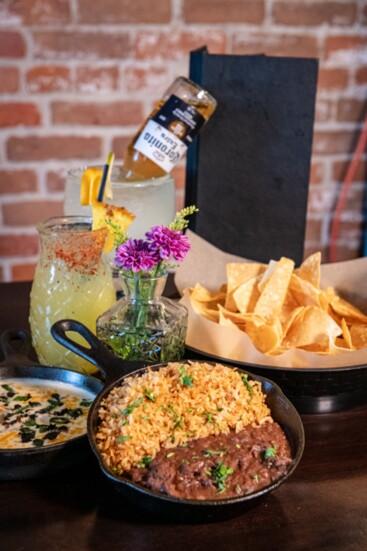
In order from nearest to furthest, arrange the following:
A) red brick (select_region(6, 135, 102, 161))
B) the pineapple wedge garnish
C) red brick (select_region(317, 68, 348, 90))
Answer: the pineapple wedge garnish < red brick (select_region(6, 135, 102, 161)) < red brick (select_region(317, 68, 348, 90))

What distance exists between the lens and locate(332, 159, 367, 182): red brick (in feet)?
8.50

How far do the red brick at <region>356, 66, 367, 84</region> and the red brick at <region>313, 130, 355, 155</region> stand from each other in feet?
0.59

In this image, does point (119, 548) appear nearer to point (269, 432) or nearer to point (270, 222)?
point (269, 432)

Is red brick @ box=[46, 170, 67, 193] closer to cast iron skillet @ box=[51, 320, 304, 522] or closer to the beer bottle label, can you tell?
the beer bottle label

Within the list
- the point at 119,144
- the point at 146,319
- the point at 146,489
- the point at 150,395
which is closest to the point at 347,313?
the point at 146,319

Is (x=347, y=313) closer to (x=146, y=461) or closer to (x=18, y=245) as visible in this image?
(x=146, y=461)

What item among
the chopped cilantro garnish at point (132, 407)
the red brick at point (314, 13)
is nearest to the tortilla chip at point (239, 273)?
the chopped cilantro garnish at point (132, 407)

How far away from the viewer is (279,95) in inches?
62.9

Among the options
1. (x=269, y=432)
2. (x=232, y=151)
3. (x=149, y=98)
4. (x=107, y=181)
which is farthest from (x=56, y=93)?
(x=269, y=432)

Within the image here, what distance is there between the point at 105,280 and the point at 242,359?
27 cm

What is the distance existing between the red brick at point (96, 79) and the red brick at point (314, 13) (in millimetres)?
593

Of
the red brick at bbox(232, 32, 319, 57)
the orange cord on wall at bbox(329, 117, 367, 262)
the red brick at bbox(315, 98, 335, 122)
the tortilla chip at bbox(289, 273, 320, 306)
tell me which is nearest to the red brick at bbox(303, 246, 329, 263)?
the orange cord on wall at bbox(329, 117, 367, 262)

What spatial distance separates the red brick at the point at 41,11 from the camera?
2.15 m

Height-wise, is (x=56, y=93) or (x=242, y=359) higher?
(x=56, y=93)
